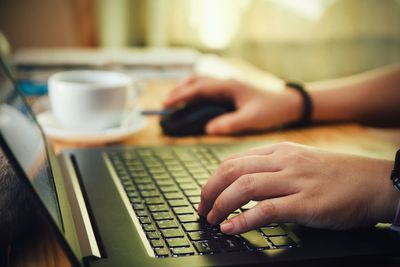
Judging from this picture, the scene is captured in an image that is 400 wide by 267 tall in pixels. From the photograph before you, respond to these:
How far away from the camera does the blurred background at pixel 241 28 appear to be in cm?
173

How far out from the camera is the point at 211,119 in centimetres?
91

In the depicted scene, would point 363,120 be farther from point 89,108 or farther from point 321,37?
point 321,37

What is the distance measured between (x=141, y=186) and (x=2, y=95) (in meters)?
0.19

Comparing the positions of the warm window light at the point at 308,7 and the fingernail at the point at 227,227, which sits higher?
the warm window light at the point at 308,7

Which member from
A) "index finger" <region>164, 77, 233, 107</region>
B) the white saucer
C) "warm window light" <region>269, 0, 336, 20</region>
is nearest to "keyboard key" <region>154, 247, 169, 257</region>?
→ the white saucer

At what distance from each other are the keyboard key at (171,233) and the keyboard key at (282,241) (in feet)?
0.28

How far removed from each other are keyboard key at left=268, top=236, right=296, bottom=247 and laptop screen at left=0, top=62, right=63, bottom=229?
0.19 metres

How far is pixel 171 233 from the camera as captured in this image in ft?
1.57

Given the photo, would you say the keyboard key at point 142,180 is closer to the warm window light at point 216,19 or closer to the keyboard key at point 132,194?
the keyboard key at point 132,194

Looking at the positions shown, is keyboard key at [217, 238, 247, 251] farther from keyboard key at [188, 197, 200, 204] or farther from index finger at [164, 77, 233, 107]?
index finger at [164, 77, 233, 107]

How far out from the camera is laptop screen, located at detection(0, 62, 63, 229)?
1.26ft

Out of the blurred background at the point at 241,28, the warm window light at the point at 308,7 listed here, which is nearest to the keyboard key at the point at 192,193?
the blurred background at the point at 241,28

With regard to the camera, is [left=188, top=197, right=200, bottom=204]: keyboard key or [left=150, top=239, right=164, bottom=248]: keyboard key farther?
[left=188, top=197, right=200, bottom=204]: keyboard key

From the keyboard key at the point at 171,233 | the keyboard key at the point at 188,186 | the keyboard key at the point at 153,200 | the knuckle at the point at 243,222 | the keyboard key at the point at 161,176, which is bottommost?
the keyboard key at the point at 161,176
